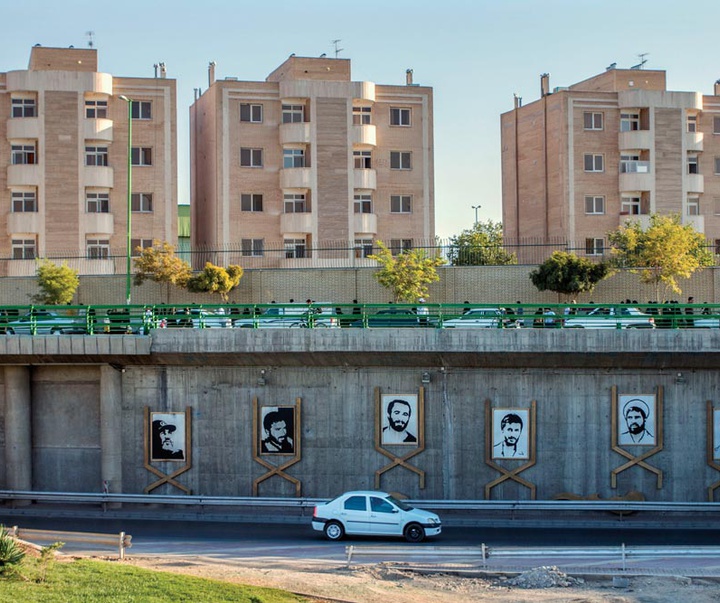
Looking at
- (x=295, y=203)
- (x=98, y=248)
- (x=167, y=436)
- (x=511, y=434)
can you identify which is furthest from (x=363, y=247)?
A: (x=511, y=434)

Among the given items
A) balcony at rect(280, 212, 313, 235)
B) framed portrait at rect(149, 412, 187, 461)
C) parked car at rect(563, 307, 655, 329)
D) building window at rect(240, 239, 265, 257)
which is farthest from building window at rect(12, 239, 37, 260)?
parked car at rect(563, 307, 655, 329)

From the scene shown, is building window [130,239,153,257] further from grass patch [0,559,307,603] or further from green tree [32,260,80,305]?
grass patch [0,559,307,603]

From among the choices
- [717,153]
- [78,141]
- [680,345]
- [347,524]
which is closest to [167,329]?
[347,524]

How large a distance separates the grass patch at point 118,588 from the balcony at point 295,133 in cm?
3786

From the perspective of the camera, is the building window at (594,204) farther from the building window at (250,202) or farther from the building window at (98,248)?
the building window at (98,248)

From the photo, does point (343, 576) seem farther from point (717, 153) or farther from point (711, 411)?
point (717, 153)

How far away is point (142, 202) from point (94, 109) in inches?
203

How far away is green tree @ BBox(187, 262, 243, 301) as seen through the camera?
53.5m

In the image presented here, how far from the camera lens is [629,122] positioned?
63438 mm

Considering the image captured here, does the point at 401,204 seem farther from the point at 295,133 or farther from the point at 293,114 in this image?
the point at 293,114

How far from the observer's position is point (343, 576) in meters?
25.2

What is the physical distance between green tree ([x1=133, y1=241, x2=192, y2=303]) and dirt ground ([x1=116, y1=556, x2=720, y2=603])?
2837 cm

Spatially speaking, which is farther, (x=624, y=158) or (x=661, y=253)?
(x=624, y=158)

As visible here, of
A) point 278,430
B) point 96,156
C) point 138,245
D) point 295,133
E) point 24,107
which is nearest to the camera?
point 278,430
